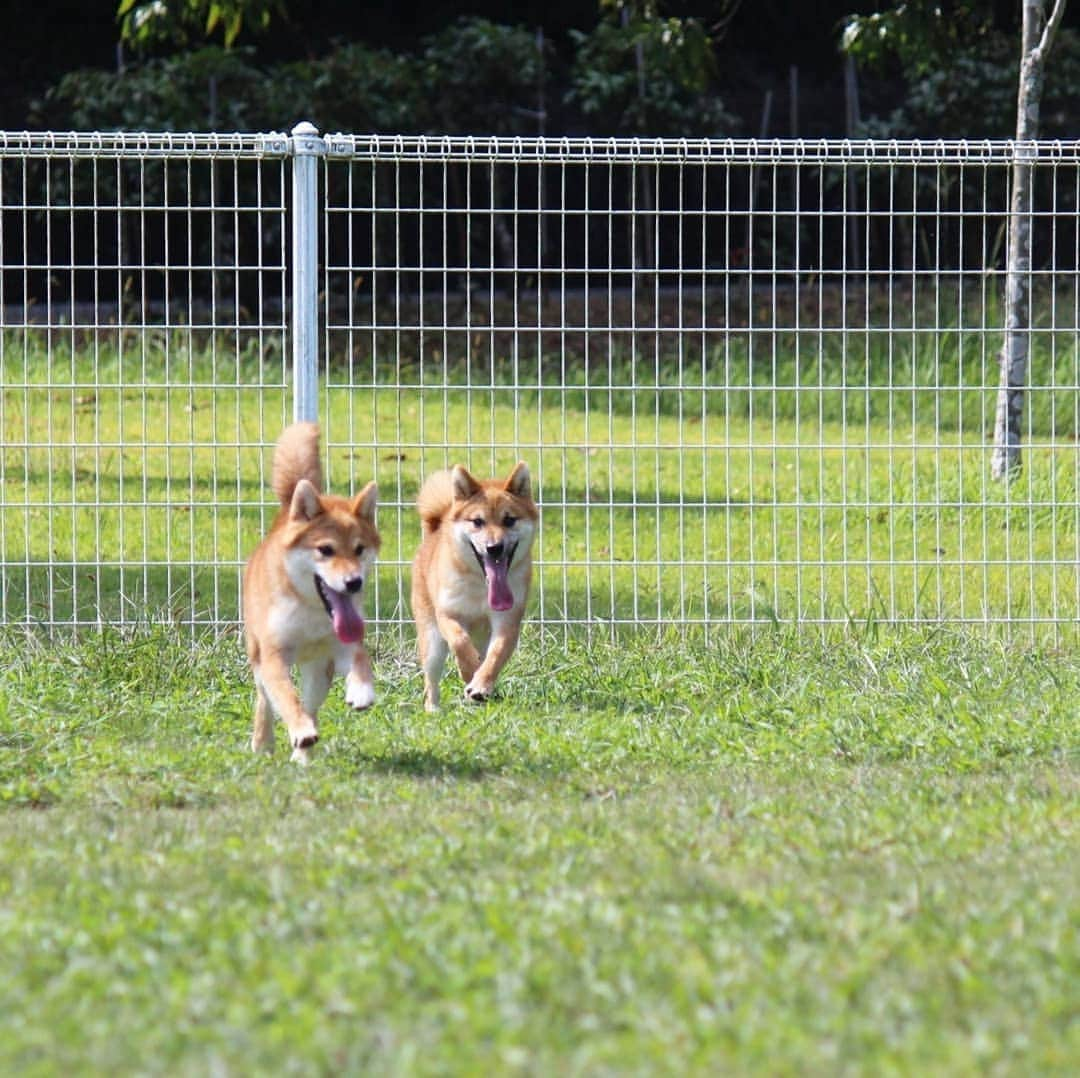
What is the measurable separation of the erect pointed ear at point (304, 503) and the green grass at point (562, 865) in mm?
757

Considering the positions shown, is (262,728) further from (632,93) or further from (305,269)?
(632,93)

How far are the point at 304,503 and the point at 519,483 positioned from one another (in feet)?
4.33

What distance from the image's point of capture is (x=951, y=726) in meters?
6.39

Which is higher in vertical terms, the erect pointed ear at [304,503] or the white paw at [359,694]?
the erect pointed ear at [304,503]

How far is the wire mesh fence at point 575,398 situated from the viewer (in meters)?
7.54

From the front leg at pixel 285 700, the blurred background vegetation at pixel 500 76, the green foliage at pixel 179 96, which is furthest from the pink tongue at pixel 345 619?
the green foliage at pixel 179 96

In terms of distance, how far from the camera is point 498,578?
686 cm

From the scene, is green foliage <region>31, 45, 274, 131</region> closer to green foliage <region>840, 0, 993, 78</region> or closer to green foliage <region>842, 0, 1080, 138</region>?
green foliage <region>842, 0, 1080, 138</region>

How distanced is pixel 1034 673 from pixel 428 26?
62.8 ft

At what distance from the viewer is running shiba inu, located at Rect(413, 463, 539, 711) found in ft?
22.5

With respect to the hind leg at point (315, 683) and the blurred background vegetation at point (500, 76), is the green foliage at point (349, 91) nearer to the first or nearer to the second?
the blurred background vegetation at point (500, 76)

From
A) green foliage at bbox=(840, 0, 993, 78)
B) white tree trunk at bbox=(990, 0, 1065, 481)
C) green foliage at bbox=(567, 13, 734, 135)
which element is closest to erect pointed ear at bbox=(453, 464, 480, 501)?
white tree trunk at bbox=(990, 0, 1065, 481)

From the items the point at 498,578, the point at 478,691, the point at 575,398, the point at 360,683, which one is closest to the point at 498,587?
the point at 498,578

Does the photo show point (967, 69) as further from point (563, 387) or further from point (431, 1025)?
point (431, 1025)
